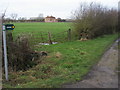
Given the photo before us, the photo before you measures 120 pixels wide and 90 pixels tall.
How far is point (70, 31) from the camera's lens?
17.9m

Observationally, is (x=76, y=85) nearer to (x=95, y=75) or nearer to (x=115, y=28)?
(x=95, y=75)

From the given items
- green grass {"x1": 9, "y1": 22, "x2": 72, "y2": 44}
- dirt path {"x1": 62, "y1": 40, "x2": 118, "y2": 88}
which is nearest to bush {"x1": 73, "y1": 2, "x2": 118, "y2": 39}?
green grass {"x1": 9, "y1": 22, "x2": 72, "y2": 44}

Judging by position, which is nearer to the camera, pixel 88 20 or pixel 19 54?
pixel 19 54

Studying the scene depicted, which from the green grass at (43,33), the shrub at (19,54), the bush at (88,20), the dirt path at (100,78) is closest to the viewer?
the dirt path at (100,78)

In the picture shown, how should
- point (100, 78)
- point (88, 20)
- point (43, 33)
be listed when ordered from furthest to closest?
1. point (43, 33)
2. point (88, 20)
3. point (100, 78)

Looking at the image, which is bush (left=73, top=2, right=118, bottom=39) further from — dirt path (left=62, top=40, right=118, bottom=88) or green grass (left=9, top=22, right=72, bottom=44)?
→ dirt path (left=62, top=40, right=118, bottom=88)

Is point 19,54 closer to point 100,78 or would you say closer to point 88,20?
point 100,78

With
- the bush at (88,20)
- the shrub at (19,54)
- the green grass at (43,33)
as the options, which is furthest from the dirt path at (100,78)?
the bush at (88,20)

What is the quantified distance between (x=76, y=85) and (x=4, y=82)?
236 cm

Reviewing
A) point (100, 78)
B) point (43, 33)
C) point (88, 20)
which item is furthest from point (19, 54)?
point (43, 33)

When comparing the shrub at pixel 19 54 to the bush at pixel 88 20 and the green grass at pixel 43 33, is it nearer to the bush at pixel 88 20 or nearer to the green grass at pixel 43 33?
the green grass at pixel 43 33

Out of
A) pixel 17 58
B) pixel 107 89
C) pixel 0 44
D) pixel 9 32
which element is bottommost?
pixel 107 89

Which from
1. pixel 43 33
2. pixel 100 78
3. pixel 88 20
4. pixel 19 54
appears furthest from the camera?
pixel 43 33

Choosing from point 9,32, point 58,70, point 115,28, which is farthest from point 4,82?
point 115,28
